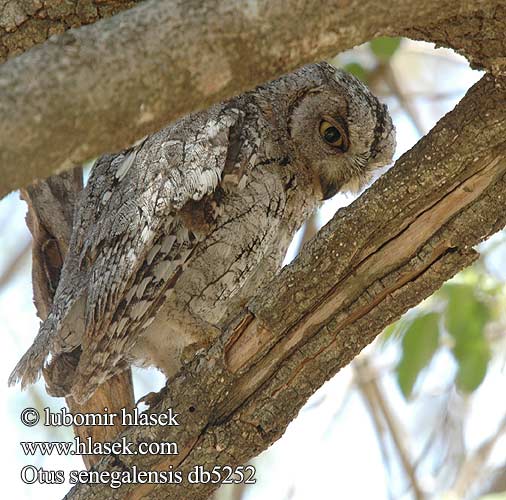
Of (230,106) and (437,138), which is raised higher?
(230,106)

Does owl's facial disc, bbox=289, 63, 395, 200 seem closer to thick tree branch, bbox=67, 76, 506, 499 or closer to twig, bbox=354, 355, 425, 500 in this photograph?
thick tree branch, bbox=67, 76, 506, 499

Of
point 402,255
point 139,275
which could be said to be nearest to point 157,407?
point 139,275

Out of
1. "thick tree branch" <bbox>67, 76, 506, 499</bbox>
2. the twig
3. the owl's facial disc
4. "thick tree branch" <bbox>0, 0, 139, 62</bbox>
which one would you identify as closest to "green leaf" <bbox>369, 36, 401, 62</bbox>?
the owl's facial disc

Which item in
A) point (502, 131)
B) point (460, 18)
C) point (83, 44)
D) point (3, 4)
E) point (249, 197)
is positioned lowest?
point (83, 44)

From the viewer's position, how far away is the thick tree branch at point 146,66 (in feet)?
3.77

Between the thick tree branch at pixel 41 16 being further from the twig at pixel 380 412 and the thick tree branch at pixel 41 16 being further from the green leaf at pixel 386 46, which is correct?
the twig at pixel 380 412

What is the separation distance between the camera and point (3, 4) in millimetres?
2148

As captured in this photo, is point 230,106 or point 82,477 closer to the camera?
point 82,477

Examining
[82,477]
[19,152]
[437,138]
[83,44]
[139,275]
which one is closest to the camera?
[19,152]

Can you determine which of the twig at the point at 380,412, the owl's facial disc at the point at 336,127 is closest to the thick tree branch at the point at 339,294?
the owl's facial disc at the point at 336,127

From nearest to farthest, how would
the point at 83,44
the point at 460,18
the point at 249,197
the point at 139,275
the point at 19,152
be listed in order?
the point at 19,152 → the point at 83,44 → the point at 460,18 → the point at 139,275 → the point at 249,197

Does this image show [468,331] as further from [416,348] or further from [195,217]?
[195,217]

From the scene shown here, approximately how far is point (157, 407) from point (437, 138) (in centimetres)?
100

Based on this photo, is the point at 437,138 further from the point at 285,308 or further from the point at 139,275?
the point at 139,275
